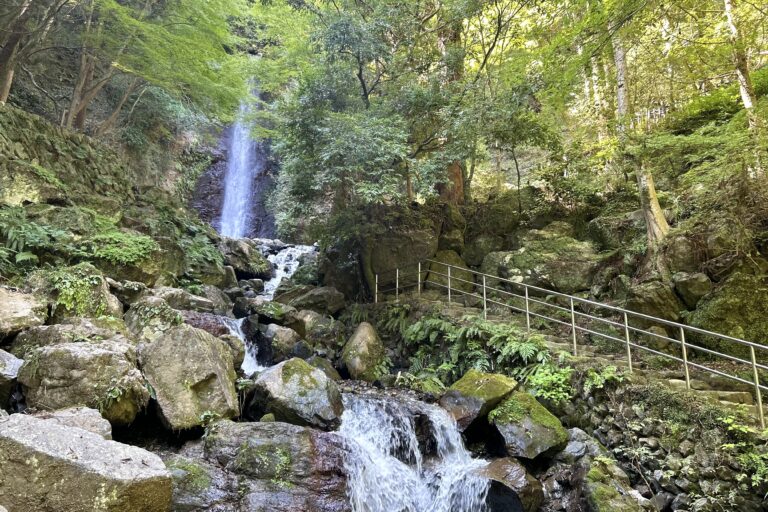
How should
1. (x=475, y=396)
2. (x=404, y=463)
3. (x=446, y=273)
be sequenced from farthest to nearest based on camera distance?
(x=446, y=273) < (x=475, y=396) < (x=404, y=463)

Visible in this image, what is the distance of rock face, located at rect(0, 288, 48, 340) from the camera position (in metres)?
4.95

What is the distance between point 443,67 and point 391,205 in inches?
145

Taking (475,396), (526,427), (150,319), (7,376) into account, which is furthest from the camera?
(150,319)

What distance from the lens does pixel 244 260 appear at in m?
14.9

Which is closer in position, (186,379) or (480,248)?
(186,379)

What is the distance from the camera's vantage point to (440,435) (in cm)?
610

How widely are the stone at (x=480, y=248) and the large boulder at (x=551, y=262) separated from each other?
769mm

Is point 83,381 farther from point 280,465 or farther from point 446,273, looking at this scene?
point 446,273

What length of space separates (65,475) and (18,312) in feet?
11.0

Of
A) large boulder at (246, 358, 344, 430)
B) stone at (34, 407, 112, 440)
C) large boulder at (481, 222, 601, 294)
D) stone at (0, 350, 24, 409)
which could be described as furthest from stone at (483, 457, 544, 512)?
stone at (0, 350, 24, 409)

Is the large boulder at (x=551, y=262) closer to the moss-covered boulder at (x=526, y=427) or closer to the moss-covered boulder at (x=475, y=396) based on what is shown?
the moss-covered boulder at (x=475, y=396)

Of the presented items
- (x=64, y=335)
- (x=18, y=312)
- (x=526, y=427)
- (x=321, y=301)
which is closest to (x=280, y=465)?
(x=64, y=335)

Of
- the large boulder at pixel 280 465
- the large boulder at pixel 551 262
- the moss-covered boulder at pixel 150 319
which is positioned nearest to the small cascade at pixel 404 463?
the large boulder at pixel 280 465

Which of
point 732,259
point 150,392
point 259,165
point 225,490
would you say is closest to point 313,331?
point 150,392
